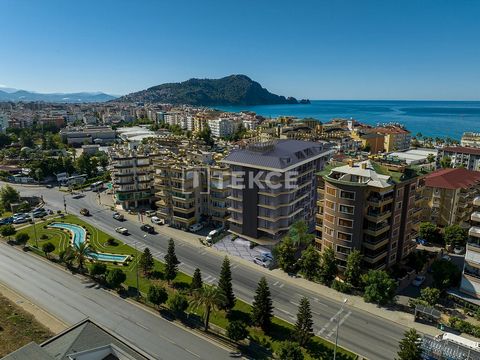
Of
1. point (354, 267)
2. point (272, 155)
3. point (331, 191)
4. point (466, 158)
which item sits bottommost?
point (354, 267)

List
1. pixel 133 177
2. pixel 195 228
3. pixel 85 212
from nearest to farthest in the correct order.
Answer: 1. pixel 195 228
2. pixel 85 212
3. pixel 133 177

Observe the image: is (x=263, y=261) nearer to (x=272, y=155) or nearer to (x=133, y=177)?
(x=272, y=155)

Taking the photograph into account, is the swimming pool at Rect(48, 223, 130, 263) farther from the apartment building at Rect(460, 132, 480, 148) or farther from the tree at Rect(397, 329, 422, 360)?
the apartment building at Rect(460, 132, 480, 148)

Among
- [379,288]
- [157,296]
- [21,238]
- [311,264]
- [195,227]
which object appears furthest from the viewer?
[195,227]

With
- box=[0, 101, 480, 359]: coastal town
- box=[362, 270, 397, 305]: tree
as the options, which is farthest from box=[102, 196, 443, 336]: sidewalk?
box=[362, 270, 397, 305]: tree

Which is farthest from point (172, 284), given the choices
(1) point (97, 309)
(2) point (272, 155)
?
(2) point (272, 155)

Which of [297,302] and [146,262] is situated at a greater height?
[146,262]
